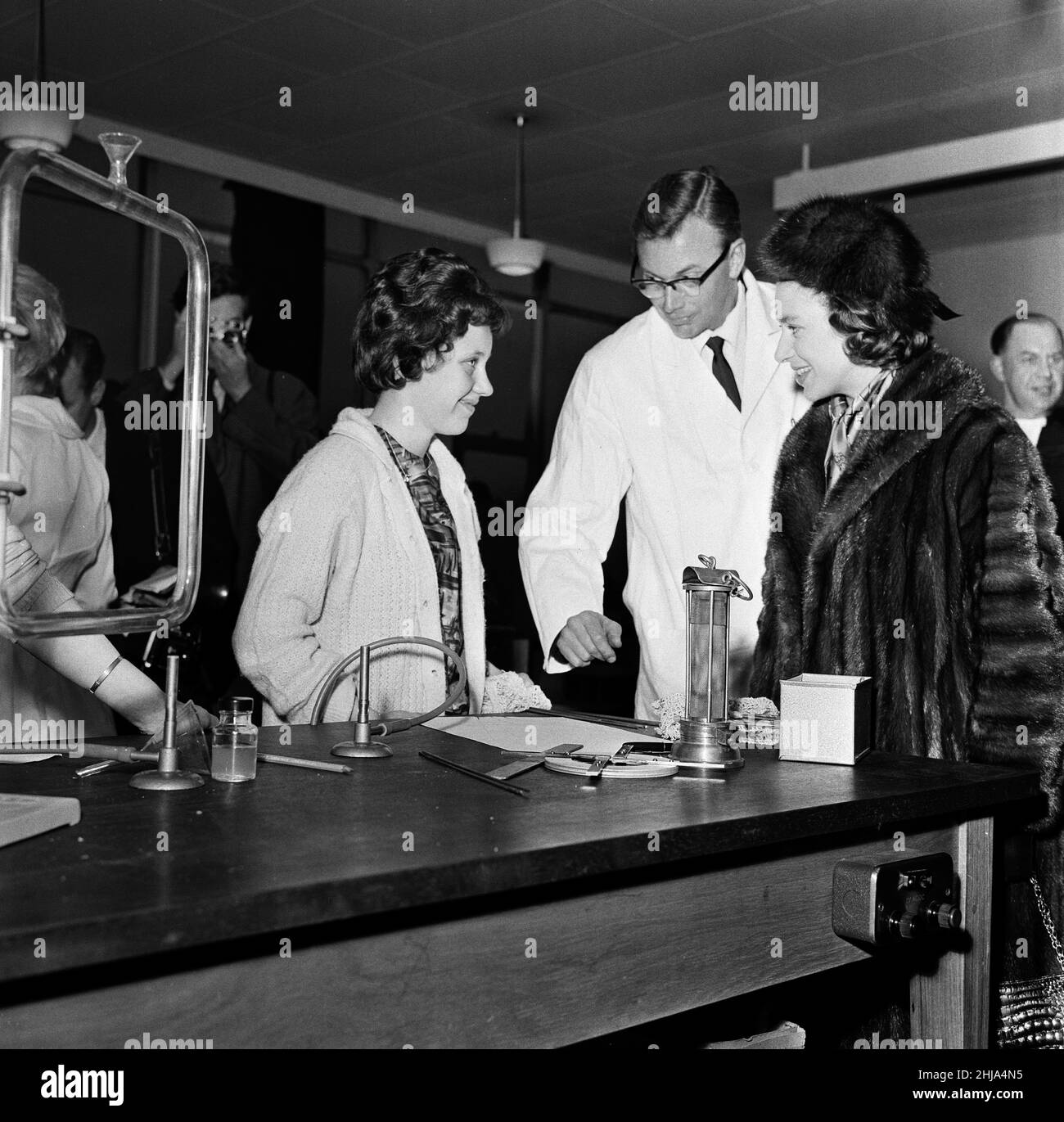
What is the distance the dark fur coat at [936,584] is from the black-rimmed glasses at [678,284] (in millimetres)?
678

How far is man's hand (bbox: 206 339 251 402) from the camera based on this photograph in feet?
14.2

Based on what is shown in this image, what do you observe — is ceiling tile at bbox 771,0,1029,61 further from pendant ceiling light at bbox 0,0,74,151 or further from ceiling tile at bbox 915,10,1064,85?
pendant ceiling light at bbox 0,0,74,151

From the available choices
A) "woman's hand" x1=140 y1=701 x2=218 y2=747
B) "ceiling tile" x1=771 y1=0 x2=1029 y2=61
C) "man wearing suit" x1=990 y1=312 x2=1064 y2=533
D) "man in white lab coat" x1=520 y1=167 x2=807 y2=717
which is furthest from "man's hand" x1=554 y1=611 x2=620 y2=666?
"ceiling tile" x1=771 y1=0 x2=1029 y2=61

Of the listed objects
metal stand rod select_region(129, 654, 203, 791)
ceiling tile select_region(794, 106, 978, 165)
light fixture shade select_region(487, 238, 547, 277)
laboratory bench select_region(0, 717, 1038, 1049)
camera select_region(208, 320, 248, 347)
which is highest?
ceiling tile select_region(794, 106, 978, 165)

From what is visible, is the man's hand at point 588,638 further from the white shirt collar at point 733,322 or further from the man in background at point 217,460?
the man in background at point 217,460

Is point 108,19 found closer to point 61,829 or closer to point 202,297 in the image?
point 202,297

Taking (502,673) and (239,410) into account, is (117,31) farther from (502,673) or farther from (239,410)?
(502,673)

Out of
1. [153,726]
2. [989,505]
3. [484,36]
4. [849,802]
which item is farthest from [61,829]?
[484,36]

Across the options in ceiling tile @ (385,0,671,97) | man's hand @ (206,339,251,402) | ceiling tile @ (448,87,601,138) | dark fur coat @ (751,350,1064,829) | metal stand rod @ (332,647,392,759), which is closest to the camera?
metal stand rod @ (332,647,392,759)

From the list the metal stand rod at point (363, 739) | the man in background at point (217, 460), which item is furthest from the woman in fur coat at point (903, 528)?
the man in background at point (217, 460)

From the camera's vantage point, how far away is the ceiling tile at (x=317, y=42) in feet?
12.1

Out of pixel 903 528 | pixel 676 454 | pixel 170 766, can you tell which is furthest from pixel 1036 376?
pixel 170 766

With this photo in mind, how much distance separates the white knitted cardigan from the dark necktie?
0.82 metres

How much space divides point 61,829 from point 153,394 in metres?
3.35
